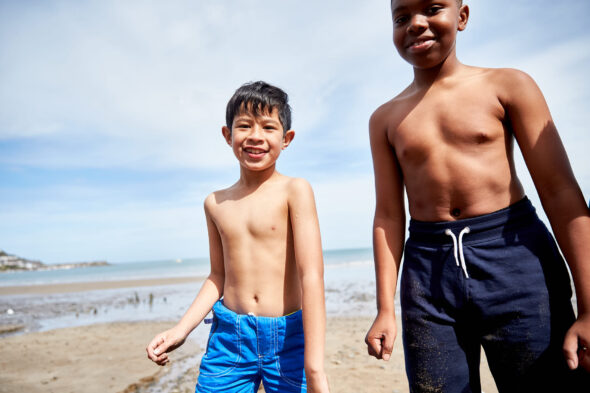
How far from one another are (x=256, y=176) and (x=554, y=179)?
1.62m

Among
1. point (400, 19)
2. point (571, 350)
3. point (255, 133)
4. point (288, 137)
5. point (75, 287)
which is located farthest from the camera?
point (75, 287)

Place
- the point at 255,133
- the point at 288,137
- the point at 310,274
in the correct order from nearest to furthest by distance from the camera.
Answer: the point at 310,274 → the point at 255,133 → the point at 288,137

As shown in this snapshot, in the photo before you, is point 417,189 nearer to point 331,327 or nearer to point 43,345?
point 331,327

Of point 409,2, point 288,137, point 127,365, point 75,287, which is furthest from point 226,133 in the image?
point 75,287

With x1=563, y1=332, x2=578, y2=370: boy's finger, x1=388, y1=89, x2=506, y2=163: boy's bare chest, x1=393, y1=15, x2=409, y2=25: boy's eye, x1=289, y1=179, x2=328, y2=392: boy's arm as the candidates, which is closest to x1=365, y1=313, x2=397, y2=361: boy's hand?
x1=289, y1=179, x2=328, y2=392: boy's arm

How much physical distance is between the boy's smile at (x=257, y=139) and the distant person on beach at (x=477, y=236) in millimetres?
783

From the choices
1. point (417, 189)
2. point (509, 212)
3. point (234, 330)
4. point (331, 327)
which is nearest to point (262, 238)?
point (234, 330)

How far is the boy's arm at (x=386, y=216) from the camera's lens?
192 cm

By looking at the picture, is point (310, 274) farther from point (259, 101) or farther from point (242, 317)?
point (259, 101)

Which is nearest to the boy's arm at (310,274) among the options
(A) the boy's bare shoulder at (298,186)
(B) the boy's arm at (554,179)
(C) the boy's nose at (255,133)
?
(A) the boy's bare shoulder at (298,186)

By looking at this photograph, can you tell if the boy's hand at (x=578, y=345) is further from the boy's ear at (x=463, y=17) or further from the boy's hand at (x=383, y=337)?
the boy's ear at (x=463, y=17)

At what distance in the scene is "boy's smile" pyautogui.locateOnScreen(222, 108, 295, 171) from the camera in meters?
2.32

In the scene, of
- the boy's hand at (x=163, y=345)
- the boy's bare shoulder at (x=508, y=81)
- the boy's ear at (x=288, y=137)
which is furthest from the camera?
the boy's ear at (x=288, y=137)

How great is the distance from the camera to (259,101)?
7.80ft
